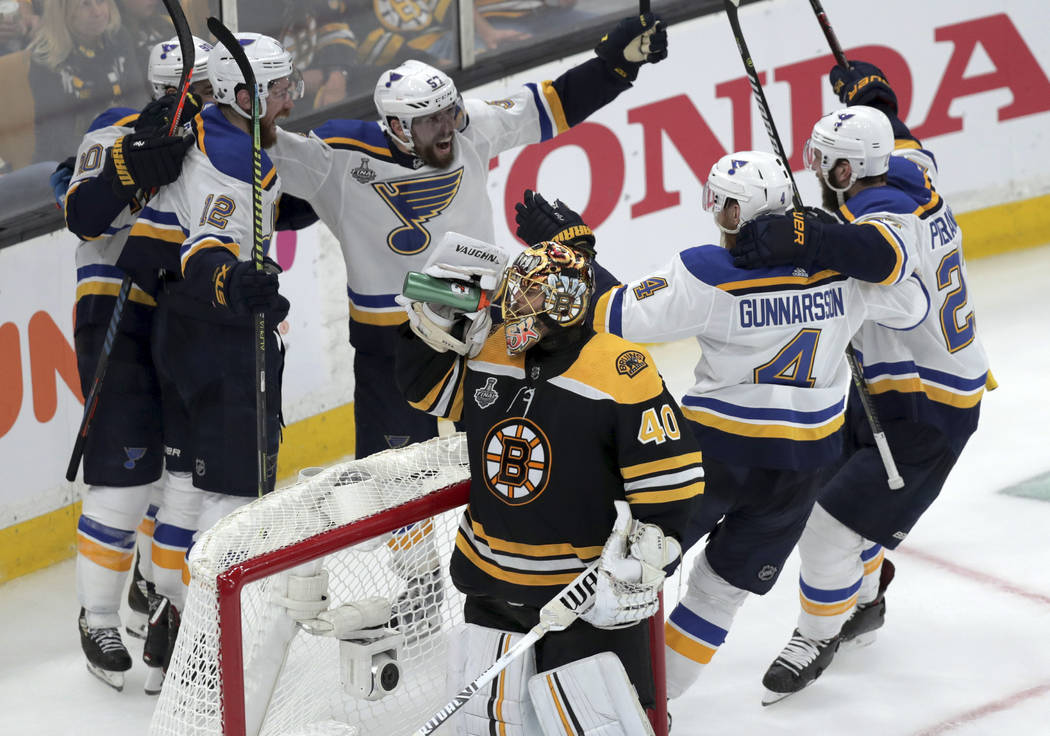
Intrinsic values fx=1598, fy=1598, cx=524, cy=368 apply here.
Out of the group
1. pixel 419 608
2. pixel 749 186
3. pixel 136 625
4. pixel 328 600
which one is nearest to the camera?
pixel 328 600

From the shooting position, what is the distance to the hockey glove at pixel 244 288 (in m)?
3.29

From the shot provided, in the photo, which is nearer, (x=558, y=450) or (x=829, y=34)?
(x=558, y=450)

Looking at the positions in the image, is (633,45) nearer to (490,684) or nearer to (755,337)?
(755,337)

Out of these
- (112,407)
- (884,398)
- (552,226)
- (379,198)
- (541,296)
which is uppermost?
(541,296)

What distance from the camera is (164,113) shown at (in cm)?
364

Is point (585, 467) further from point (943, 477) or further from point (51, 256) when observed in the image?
point (51, 256)

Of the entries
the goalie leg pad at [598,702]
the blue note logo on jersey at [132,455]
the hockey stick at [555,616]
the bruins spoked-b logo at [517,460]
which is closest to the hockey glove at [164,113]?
the blue note logo on jersey at [132,455]

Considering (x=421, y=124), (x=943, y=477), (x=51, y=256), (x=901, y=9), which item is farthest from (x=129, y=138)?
(x=901, y=9)

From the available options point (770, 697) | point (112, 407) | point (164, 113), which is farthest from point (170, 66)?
point (770, 697)

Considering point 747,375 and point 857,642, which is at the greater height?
point 747,375

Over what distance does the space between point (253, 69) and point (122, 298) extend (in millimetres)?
631

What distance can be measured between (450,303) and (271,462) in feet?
3.93

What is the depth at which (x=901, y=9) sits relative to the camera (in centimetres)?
641

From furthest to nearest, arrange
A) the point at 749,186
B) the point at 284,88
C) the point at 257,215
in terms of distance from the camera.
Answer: the point at 284,88
the point at 257,215
the point at 749,186
